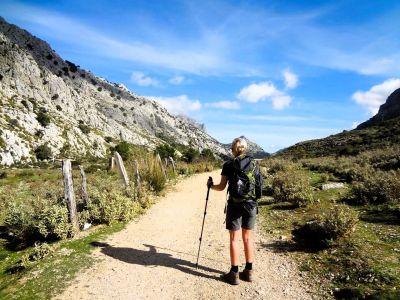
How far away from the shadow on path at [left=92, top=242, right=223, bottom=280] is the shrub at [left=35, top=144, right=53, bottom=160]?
49609 mm

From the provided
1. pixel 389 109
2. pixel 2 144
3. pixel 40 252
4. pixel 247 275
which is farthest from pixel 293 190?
pixel 389 109

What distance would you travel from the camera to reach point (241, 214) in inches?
283

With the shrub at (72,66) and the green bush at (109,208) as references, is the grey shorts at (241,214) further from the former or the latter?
the shrub at (72,66)

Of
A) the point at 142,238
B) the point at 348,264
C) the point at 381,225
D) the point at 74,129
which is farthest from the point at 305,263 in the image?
the point at 74,129

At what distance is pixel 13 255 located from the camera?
9555mm

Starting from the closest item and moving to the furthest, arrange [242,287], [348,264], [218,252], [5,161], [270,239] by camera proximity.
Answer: [242,287] < [348,264] < [218,252] < [270,239] < [5,161]

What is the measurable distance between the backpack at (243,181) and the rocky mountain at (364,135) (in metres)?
45.5

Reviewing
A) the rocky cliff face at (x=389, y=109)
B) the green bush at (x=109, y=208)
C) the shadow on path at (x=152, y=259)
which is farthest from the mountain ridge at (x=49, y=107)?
the rocky cliff face at (x=389, y=109)

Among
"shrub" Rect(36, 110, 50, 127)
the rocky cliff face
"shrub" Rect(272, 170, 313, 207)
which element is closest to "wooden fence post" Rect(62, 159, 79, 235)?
"shrub" Rect(272, 170, 313, 207)

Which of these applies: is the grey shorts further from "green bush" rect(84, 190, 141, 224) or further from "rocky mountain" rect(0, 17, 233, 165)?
"rocky mountain" rect(0, 17, 233, 165)

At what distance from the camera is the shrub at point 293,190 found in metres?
13.6

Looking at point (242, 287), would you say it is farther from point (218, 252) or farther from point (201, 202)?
point (201, 202)

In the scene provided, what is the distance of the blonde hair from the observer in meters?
7.20

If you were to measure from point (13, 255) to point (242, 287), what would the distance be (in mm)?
6598
